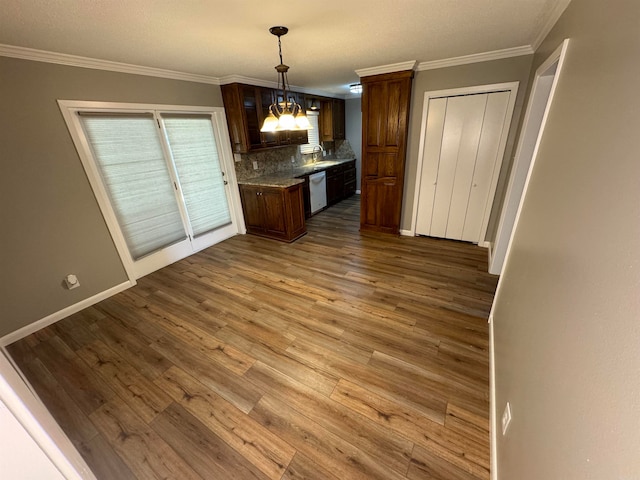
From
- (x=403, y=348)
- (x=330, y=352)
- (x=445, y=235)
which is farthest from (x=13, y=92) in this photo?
(x=445, y=235)

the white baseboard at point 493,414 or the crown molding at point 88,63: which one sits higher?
the crown molding at point 88,63

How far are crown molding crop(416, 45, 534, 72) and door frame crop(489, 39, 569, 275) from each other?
2.45 ft

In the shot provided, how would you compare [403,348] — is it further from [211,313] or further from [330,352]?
[211,313]

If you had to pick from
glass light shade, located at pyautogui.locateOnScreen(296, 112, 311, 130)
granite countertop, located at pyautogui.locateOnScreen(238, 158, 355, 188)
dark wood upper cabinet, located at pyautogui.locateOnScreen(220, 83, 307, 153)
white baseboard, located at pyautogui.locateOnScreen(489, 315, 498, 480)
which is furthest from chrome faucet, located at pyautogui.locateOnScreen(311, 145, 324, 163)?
white baseboard, located at pyautogui.locateOnScreen(489, 315, 498, 480)

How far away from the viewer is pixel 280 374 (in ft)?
6.06

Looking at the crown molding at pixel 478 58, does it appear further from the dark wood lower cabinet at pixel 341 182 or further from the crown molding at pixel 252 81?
the dark wood lower cabinet at pixel 341 182

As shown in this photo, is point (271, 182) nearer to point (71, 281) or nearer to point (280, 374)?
point (71, 281)

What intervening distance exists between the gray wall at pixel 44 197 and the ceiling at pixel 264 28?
28 centimetres

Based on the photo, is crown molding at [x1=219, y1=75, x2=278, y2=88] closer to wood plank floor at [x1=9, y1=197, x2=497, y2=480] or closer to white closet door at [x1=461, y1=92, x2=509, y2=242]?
wood plank floor at [x1=9, y1=197, x2=497, y2=480]

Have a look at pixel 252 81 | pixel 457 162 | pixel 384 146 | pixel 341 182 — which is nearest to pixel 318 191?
pixel 341 182

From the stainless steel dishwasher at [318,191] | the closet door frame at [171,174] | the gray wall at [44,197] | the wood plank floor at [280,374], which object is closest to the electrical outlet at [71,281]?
the gray wall at [44,197]

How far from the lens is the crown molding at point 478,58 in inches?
106

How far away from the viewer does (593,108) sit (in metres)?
0.98

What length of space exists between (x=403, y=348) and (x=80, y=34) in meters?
3.45
